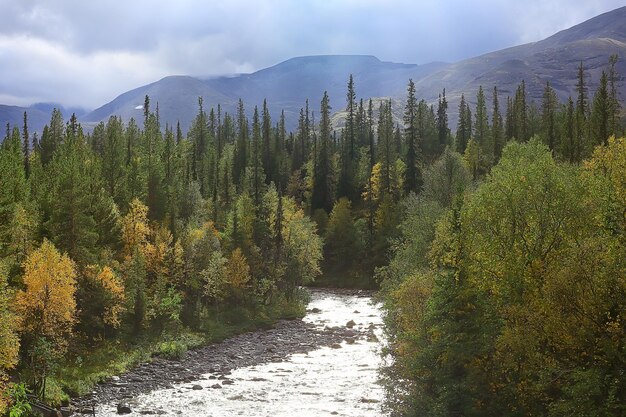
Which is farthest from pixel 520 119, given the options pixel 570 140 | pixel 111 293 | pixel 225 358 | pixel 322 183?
pixel 111 293

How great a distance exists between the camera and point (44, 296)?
140 ft

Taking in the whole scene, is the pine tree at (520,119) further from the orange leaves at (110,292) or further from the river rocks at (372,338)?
the orange leaves at (110,292)

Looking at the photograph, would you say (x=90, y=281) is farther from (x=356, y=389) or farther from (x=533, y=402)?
(x=533, y=402)

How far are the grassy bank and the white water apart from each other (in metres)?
4.82

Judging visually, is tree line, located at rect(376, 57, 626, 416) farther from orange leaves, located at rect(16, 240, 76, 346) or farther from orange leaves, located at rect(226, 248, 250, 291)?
orange leaves, located at rect(226, 248, 250, 291)

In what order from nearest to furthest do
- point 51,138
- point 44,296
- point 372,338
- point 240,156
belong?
1. point 44,296
2. point 372,338
3. point 51,138
4. point 240,156

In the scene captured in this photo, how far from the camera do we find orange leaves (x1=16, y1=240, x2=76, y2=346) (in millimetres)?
42250

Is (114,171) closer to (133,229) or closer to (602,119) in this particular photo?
(133,229)

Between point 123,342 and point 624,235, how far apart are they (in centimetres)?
4866

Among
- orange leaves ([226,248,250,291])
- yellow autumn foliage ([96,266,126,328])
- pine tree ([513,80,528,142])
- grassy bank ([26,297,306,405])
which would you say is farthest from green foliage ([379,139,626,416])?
pine tree ([513,80,528,142])

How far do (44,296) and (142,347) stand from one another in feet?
53.6

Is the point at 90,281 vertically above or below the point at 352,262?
above

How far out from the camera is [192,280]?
6944cm

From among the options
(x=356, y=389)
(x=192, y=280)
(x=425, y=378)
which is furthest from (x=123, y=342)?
(x=425, y=378)
